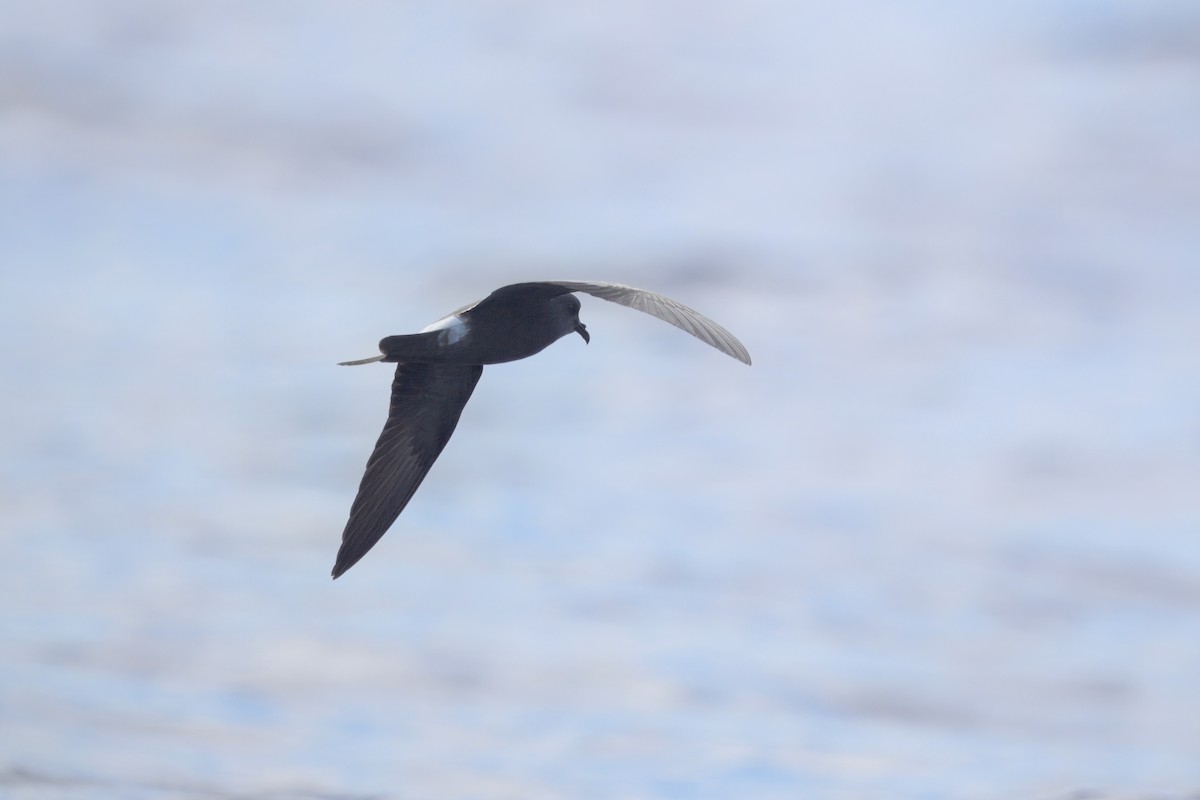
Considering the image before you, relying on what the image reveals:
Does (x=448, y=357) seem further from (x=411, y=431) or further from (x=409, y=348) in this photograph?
(x=411, y=431)

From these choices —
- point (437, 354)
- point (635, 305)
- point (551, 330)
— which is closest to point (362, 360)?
point (437, 354)

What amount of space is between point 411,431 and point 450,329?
2817 millimetres

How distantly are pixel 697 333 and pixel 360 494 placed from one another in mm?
6391

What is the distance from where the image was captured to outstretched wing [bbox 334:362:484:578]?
15.8 meters

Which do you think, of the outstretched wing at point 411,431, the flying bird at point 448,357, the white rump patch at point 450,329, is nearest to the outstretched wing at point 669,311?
the flying bird at point 448,357

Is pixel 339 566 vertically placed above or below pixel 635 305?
below

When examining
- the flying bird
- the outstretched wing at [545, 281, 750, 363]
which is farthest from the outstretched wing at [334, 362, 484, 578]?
the outstretched wing at [545, 281, 750, 363]

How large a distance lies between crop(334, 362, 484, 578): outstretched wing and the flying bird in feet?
0.04

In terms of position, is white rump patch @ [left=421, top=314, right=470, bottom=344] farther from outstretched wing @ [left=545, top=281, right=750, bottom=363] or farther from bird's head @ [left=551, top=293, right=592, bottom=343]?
outstretched wing @ [left=545, top=281, right=750, bottom=363]

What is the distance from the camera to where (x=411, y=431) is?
1616 cm

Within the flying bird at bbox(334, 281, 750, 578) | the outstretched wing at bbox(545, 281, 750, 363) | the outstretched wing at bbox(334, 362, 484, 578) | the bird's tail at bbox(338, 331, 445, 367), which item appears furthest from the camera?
the outstretched wing at bbox(334, 362, 484, 578)

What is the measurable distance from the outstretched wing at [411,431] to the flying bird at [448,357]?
0.01m

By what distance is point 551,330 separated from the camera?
14031 millimetres

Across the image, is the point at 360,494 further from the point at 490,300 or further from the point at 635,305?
the point at 635,305
